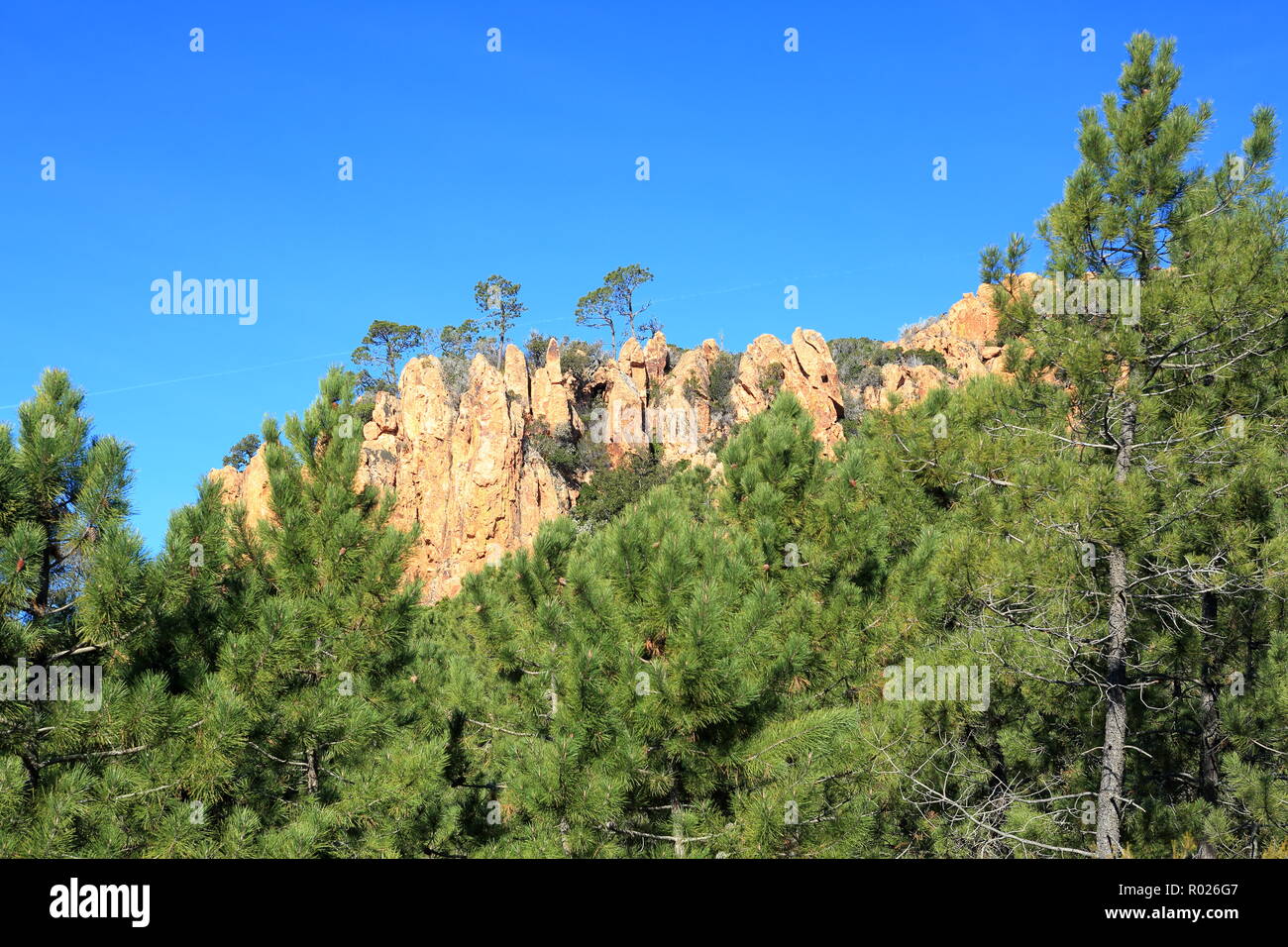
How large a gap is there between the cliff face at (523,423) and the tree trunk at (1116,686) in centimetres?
3068

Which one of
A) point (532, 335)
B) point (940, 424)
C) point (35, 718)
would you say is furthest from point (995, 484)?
point (532, 335)

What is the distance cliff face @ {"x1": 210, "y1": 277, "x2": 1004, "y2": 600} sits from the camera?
1641 inches

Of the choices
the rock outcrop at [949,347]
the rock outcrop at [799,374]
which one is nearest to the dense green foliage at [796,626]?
the rock outcrop at [799,374]

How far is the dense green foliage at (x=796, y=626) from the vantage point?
18.1 ft

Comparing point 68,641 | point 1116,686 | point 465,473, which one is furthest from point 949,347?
point 68,641

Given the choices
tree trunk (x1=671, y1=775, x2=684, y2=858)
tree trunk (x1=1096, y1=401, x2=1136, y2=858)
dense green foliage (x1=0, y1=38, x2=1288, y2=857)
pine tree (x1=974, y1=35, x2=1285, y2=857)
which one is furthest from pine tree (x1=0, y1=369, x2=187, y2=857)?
tree trunk (x1=1096, y1=401, x2=1136, y2=858)

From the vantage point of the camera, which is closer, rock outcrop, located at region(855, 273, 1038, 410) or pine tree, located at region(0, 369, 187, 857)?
pine tree, located at region(0, 369, 187, 857)

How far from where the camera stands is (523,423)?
1715 inches

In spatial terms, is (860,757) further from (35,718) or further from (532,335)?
(532,335)

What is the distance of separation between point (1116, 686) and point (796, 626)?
8.52 feet

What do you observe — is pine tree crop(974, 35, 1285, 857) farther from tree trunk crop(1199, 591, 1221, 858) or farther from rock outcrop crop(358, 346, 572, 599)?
rock outcrop crop(358, 346, 572, 599)

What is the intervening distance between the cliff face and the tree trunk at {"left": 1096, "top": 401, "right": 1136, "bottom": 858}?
30.7m

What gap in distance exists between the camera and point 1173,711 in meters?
9.66

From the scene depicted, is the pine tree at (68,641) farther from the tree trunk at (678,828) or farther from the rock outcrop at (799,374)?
the rock outcrop at (799,374)
